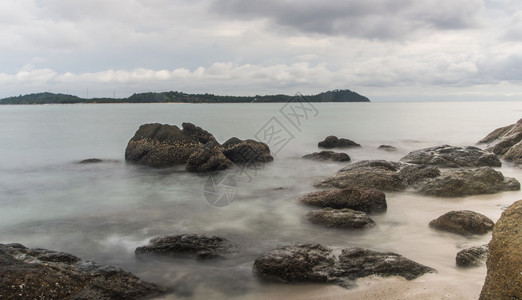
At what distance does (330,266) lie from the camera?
5.71 meters

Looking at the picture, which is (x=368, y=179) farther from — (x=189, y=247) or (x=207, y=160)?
(x=207, y=160)

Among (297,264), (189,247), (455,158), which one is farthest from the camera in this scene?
(455,158)

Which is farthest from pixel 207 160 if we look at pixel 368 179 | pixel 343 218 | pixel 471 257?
pixel 471 257

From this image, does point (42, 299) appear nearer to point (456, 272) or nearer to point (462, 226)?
point (456, 272)

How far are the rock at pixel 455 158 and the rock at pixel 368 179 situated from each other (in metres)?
3.23

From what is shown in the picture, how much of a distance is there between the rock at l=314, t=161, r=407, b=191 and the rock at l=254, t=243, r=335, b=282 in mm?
5070

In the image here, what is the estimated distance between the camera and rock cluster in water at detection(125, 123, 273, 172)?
49.8 feet

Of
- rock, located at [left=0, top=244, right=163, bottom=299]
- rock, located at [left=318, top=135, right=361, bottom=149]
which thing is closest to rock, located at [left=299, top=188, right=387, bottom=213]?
rock, located at [left=0, top=244, right=163, bottom=299]

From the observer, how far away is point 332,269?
18.5 ft

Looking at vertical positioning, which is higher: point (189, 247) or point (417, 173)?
point (417, 173)

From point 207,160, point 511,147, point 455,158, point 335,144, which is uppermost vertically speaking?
point 511,147

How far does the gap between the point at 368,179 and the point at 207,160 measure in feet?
21.9

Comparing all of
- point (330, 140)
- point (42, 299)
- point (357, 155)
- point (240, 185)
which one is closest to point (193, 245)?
point (42, 299)

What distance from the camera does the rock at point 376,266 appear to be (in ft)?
17.9
